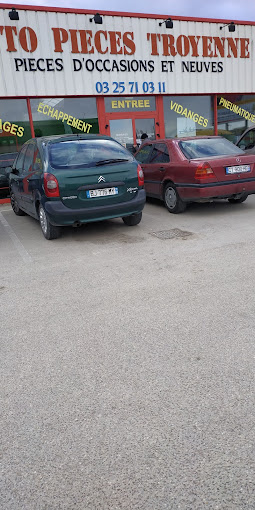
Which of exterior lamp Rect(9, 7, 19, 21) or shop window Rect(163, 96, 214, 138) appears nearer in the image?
exterior lamp Rect(9, 7, 19, 21)

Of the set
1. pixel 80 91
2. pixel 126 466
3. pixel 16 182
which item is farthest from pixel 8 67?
pixel 126 466

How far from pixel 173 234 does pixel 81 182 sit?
5.63ft

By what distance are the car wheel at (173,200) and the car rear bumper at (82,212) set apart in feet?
5.17

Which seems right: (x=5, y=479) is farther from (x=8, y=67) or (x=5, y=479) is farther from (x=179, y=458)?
(x=8, y=67)

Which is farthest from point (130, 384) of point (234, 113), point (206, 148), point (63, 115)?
point (234, 113)

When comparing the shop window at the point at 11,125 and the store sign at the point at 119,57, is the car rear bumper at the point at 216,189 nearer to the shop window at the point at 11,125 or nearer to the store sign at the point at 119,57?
the shop window at the point at 11,125

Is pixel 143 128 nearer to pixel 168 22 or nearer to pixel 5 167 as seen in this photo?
pixel 168 22

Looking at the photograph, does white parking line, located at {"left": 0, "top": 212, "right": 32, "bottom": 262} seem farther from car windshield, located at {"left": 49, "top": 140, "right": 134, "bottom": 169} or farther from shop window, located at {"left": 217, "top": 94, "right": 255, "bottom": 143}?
shop window, located at {"left": 217, "top": 94, "right": 255, "bottom": 143}

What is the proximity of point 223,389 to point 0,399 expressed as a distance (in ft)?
4.58

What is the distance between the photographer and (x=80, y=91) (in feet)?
39.2

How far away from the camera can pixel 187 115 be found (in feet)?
46.3

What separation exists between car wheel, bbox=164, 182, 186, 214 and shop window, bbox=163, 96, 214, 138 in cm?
654

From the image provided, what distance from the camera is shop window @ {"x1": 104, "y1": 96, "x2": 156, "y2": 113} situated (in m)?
12.7

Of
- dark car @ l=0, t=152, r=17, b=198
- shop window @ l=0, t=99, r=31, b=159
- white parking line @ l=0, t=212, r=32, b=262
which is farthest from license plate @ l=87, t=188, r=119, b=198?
shop window @ l=0, t=99, r=31, b=159
